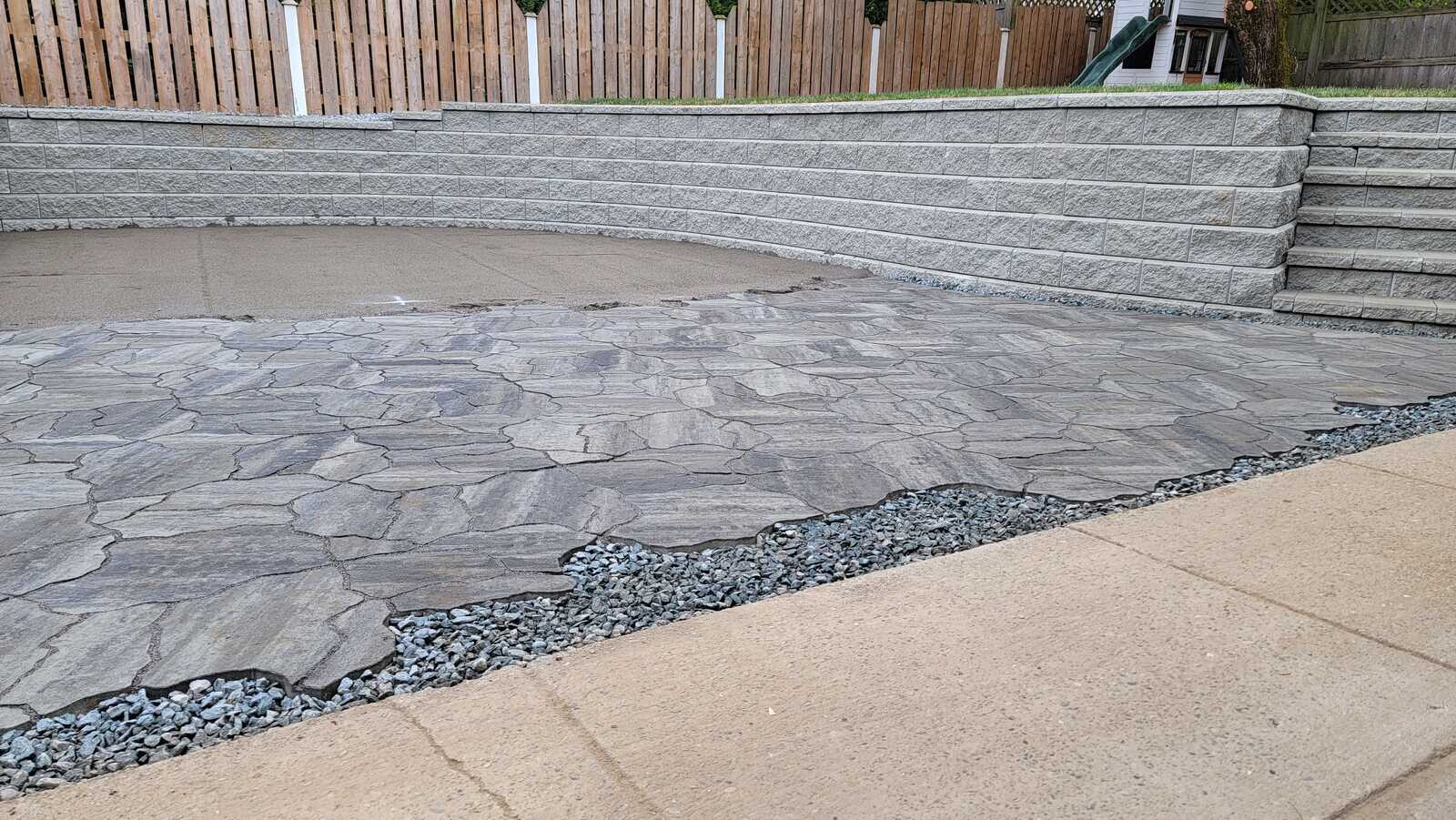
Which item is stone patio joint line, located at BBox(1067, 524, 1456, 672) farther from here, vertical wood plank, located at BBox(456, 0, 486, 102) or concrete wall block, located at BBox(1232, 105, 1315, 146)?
vertical wood plank, located at BBox(456, 0, 486, 102)

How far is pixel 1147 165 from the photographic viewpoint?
254 inches

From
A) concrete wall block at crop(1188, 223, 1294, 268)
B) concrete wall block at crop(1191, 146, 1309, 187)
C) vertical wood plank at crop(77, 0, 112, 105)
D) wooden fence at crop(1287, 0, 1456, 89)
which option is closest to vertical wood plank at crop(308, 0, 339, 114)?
vertical wood plank at crop(77, 0, 112, 105)

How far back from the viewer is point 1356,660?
212 cm

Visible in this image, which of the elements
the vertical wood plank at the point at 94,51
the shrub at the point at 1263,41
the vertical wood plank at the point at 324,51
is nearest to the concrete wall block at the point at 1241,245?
the shrub at the point at 1263,41

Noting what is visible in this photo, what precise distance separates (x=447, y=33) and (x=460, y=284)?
201 inches

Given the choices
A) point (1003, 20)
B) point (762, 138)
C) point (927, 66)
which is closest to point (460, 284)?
point (762, 138)

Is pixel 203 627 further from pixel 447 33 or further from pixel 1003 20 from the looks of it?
pixel 1003 20

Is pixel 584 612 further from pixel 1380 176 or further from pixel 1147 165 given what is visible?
pixel 1380 176

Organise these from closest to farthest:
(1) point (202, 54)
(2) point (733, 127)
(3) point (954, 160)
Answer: (3) point (954, 160)
(2) point (733, 127)
(1) point (202, 54)

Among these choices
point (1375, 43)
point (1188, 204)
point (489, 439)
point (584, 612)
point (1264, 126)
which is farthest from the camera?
point (1375, 43)

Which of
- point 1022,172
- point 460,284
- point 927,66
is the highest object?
point 927,66

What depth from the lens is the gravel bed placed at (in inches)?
69.9

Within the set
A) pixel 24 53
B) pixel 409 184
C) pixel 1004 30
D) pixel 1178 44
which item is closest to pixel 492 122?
pixel 409 184

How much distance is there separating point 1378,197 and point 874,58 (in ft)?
26.2
